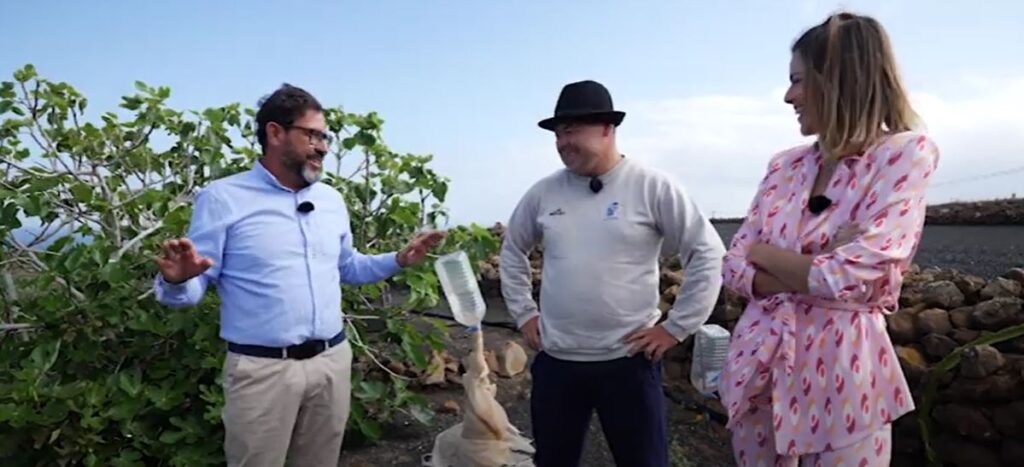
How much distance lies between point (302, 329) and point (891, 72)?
6.20 feet

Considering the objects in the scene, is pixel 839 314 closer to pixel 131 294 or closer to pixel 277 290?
pixel 277 290

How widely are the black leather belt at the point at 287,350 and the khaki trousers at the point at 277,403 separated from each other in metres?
0.01

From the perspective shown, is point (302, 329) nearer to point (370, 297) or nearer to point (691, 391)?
point (370, 297)

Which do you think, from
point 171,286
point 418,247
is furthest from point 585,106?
point 171,286

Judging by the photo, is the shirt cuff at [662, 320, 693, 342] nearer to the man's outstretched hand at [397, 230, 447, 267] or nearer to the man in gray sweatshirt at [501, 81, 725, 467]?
the man in gray sweatshirt at [501, 81, 725, 467]

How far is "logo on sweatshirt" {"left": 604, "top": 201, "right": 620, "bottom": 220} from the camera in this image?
9.29ft

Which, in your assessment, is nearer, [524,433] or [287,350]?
[287,350]

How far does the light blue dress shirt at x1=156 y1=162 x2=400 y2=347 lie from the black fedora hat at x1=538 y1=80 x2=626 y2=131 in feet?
3.06

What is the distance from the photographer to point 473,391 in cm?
370

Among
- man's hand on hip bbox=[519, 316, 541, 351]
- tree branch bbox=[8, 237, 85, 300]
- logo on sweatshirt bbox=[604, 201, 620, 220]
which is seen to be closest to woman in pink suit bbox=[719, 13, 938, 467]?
logo on sweatshirt bbox=[604, 201, 620, 220]

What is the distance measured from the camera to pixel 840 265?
1771 millimetres

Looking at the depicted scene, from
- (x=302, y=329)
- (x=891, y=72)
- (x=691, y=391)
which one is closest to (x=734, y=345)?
(x=891, y=72)

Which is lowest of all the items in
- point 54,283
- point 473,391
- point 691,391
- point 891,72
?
point 691,391

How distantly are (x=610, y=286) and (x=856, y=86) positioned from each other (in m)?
1.17
